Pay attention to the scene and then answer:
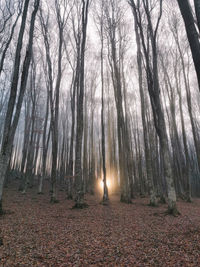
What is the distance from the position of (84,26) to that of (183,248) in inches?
434

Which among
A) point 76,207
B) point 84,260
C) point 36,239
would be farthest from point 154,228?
point 76,207

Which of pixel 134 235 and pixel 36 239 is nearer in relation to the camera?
pixel 36 239

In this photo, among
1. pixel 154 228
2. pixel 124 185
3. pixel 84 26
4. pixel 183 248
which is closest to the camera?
pixel 183 248

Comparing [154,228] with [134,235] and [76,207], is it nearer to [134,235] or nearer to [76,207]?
[134,235]

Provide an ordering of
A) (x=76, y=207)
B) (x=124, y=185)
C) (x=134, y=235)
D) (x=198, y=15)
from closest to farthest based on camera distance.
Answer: (x=198, y=15) → (x=134, y=235) → (x=76, y=207) → (x=124, y=185)

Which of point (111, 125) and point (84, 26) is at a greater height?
point (84, 26)

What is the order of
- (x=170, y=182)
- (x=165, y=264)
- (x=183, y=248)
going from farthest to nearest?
(x=170, y=182)
(x=183, y=248)
(x=165, y=264)

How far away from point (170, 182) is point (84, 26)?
9955mm

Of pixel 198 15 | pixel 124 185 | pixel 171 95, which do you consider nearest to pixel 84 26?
pixel 198 15

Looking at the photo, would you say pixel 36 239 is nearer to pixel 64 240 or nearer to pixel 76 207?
pixel 64 240

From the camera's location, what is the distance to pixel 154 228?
4.38 meters

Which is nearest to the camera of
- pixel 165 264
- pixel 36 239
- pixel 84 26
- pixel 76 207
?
pixel 165 264

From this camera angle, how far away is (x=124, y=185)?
9.34 meters

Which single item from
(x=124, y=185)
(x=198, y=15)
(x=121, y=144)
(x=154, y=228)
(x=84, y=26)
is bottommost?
(x=154, y=228)
